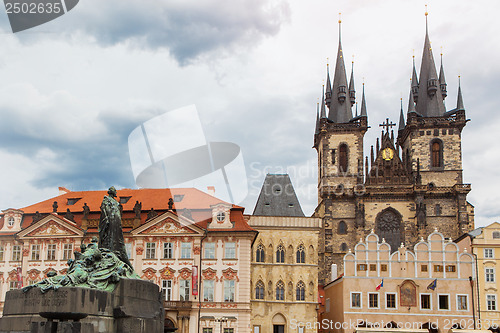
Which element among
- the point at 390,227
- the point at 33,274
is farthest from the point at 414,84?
the point at 33,274

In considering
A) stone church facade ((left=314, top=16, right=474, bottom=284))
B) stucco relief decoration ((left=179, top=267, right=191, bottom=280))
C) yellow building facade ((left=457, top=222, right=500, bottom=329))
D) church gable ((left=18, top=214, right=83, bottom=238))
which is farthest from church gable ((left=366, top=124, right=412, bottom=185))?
church gable ((left=18, top=214, right=83, bottom=238))

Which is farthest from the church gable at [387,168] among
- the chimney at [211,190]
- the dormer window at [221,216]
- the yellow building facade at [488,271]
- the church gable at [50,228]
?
the church gable at [50,228]

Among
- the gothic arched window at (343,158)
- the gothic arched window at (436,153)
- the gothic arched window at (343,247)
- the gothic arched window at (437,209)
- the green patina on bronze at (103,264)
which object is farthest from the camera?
the gothic arched window at (343,158)

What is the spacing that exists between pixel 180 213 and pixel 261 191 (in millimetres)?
14276

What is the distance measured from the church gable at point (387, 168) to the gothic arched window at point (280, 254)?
902 inches

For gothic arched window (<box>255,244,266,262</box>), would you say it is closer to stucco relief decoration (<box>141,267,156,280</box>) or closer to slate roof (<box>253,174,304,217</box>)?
slate roof (<box>253,174,304,217</box>)

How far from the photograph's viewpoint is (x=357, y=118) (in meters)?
69.0

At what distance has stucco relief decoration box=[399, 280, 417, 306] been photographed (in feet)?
142

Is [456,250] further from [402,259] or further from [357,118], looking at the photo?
[357,118]

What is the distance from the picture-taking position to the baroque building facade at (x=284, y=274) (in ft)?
145

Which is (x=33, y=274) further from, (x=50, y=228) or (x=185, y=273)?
(x=185, y=273)

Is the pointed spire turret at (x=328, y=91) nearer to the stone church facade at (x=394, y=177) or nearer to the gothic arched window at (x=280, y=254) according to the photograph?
the stone church facade at (x=394, y=177)

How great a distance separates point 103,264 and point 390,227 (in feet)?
170

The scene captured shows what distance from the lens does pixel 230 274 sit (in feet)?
129
